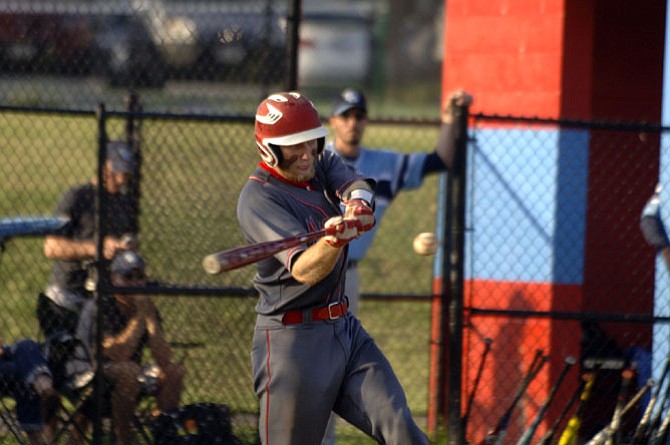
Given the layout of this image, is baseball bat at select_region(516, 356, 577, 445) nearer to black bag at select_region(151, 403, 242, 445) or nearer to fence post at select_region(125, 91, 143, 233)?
black bag at select_region(151, 403, 242, 445)

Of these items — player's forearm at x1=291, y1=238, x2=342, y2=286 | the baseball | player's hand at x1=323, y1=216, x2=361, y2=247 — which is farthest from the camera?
the baseball

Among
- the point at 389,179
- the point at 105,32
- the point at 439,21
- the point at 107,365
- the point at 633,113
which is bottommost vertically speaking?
the point at 107,365

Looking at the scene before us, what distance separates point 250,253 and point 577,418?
8.54 feet

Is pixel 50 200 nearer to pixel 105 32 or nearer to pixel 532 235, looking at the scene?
pixel 105 32

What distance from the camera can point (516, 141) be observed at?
747 cm

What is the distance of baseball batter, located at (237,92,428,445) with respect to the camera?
500 cm

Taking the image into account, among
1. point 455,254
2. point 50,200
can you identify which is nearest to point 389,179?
point 455,254

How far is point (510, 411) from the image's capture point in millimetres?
6551

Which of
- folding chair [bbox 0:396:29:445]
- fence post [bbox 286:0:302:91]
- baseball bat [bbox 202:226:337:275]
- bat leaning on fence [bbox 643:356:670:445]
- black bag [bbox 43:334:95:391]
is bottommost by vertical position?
folding chair [bbox 0:396:29:445]

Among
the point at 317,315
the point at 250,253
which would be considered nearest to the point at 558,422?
the point at 317,315

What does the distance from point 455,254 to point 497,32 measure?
1.69 meters

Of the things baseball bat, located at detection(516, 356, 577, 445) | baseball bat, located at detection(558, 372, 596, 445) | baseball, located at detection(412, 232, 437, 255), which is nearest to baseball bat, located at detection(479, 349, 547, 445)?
baseball bat, located at detection(516, 356, 577, 445)

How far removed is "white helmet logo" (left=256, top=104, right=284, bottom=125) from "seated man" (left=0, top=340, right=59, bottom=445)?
2221 mm

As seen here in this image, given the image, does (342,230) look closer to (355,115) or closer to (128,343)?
(128,343)
